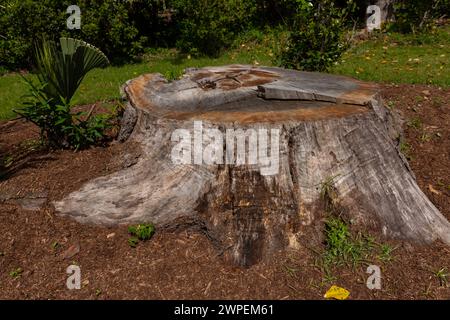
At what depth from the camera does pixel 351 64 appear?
7.44m

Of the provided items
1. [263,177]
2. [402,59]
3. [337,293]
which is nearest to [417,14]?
[402,59]

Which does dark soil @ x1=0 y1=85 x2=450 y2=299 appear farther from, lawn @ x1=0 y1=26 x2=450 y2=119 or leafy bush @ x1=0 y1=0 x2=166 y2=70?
leafy bush @ x1=0 y1=0 x2=166 y2=70

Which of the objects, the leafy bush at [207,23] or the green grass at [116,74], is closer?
the green grass at [116,74]

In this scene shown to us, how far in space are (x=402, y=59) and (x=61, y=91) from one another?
6.31 meters

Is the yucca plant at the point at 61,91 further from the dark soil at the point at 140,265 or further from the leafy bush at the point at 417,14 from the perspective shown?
the leafy bush at the point at 417,14

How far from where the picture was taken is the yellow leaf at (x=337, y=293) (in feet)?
8.34

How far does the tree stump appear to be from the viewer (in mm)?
2787

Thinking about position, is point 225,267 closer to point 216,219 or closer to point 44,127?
point 216,219

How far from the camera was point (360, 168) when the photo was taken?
2936 mm

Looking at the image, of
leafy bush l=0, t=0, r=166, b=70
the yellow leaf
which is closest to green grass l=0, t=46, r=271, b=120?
leafy bush l=0, t=0, r=166, b=70

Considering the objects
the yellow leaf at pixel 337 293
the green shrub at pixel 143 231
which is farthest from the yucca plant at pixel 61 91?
the yellow leaf at pixel 337 293

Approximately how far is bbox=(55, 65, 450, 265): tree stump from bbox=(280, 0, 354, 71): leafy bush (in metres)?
2.45

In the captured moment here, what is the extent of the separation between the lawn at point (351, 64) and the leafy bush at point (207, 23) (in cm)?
30

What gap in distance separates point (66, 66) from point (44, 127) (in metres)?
0.57
